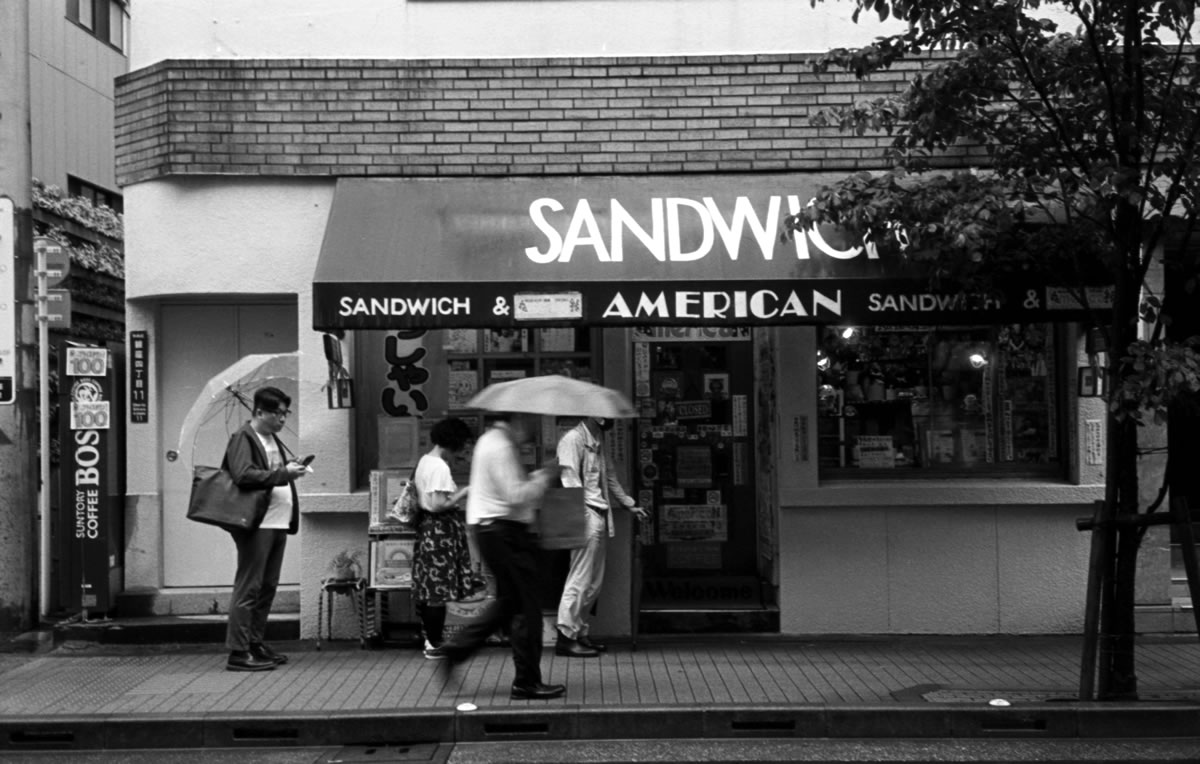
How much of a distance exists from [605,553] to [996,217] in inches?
147

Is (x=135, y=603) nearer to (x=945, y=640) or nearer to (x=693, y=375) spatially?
(x=693, y=375)

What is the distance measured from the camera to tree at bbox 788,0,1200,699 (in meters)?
7.52

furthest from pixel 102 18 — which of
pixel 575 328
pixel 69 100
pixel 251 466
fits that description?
pixel 251 466

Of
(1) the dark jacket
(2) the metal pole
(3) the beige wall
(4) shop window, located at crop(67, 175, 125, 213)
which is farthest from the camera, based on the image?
(4) shop window, located at crop(67, 175, 125, 213)

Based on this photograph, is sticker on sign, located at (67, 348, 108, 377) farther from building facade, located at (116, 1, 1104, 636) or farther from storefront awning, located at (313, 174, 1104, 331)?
storefront awning, located at (313, 174, 1104, 331)

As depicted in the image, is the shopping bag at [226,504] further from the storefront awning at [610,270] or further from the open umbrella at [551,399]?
the open umbrella at [551,399]

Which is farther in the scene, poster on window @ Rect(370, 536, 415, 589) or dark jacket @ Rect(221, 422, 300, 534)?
poster on window @ Rect(370, 536, 415, 589)

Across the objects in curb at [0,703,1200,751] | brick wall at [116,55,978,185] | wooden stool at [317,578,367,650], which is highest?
brick wall at [116,55,978,185]

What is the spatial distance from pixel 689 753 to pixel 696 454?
4.01 m

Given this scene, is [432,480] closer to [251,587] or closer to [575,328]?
[251,587]

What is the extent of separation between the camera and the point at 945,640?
31.9 ft

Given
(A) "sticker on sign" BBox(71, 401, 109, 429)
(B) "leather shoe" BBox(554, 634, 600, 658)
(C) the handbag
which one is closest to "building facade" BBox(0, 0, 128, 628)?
(A) "sticker on sign" BBox(71, 401, 109, 429)

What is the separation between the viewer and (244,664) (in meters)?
8.69

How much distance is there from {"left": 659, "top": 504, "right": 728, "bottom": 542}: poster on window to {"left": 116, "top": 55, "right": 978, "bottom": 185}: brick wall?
2846mm
